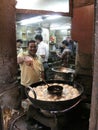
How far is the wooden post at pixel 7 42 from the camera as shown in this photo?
177cm

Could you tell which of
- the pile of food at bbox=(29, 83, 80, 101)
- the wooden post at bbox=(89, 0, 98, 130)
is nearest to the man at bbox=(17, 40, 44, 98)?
the pile of food at bbox=(29, 83, 80, 101)

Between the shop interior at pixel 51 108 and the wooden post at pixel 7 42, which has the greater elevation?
the wooden post at pixel 7 42

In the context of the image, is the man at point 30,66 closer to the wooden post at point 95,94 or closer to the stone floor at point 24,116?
the stone floor at point 24,116

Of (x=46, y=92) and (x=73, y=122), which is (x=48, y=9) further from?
(x=73, y=122)

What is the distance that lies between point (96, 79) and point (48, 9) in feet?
8.21

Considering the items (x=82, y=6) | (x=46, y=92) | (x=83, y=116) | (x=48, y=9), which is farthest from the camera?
(x=48, y=9)

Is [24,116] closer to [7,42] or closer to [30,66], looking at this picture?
[30,66]

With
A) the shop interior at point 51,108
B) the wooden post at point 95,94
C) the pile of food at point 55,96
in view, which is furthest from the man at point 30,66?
the wooden post at point 95,94

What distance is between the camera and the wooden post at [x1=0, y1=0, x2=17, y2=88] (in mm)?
1766

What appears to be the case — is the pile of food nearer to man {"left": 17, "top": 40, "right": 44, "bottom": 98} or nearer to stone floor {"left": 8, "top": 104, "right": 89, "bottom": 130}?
stone floor {"left": 8, "top": 104, "right": 89, "bottom": 130}

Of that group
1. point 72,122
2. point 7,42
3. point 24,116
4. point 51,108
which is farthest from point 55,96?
point 7,42

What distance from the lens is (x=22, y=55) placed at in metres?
3.76

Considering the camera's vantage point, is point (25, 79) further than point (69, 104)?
Yes

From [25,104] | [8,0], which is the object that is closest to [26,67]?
[25,104]
